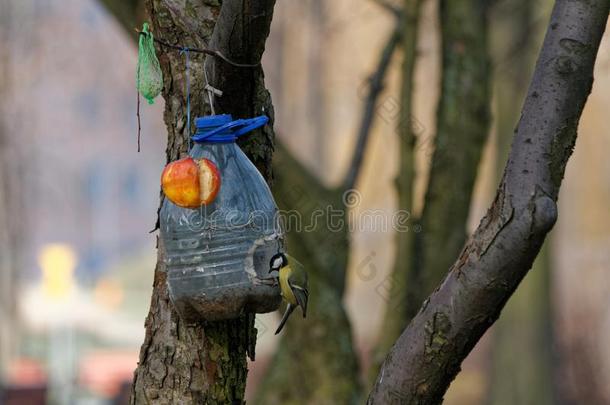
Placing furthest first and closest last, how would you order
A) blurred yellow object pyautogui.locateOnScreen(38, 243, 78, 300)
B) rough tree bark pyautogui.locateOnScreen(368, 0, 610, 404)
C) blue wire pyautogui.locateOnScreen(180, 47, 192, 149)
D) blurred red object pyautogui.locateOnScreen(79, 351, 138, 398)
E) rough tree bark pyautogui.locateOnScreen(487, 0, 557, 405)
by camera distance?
blurred red object pyautogui.locateOnScreen(79, 351, 138, 398) → blurred yellow object pyautogui.locateOnScreen(38, 243, 78, 300) → rough tree bark pyautogui.locateOnScreen(487, 0, 557, 405) → blue wire pyautogui.locateOnScreen(180, 47, 192, 149) → rough tree bark pyautogui.locateOnScreen(368, 0, 610, 404)

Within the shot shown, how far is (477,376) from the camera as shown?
15109 mm

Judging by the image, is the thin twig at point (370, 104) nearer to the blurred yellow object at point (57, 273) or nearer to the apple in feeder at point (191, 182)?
the apple in feeder at point (191, 182)

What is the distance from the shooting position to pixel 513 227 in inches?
88.2

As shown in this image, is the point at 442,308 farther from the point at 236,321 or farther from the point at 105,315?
the point at 105,315

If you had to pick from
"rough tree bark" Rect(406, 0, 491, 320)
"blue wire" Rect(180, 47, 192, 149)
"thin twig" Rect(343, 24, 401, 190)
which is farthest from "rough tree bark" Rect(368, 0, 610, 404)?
"thin twig" Rect(343, 24, 401, 190)

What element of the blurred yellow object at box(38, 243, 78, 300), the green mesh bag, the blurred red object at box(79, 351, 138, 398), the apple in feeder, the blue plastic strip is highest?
the green mesh bag

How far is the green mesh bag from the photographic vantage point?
2674 mm

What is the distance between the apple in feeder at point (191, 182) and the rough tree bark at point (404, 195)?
3038 mm
